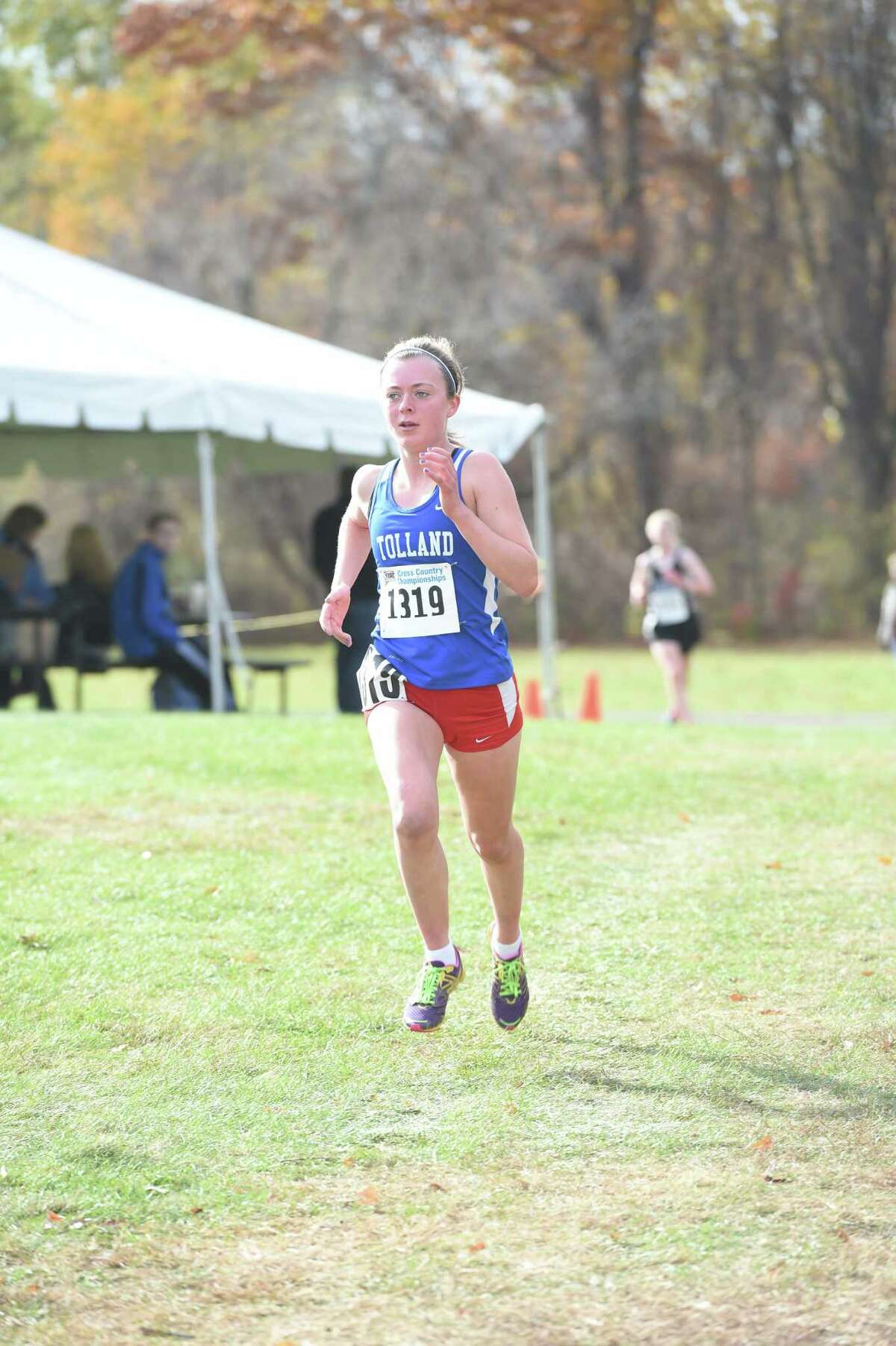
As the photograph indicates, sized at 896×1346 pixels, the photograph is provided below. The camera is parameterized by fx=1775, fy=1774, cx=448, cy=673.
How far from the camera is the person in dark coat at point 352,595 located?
12984 mm

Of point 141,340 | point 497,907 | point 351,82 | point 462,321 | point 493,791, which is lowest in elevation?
point 497,907

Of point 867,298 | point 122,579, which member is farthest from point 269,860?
point 867,298

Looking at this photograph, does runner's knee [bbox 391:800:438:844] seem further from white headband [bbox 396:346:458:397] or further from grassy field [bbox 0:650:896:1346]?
white headband [bbox 396:346:458:397]

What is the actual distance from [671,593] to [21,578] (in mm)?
5859

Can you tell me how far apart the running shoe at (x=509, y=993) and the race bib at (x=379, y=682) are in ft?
2.82

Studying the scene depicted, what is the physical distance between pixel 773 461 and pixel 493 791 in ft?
103

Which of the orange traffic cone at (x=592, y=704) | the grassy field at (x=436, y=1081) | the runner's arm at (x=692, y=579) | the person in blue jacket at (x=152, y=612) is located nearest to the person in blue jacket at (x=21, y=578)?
the person in blue jacket at (x=152, y=612)

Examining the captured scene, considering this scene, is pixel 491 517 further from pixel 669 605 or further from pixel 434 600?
pixel 669 605

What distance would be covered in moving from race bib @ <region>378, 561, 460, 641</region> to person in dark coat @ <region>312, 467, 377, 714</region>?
741 centimetres

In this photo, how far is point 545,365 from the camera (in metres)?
33.7

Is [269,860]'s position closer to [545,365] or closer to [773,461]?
[545,365]

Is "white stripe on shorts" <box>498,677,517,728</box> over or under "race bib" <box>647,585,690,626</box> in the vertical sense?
over

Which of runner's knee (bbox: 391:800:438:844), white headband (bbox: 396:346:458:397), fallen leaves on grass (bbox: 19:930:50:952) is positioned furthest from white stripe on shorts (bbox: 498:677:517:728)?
fallen leaves on grass (bbox: 19:930:50:952)

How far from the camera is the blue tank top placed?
501 centimetres
